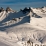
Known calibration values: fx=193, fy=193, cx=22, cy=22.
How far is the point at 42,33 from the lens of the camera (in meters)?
64.9

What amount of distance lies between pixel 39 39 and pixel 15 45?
1897 cm

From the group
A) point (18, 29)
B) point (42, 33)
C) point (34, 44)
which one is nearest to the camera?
point (34, 44)

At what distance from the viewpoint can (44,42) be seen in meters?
56.4

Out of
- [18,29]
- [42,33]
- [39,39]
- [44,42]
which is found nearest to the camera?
[44,42]

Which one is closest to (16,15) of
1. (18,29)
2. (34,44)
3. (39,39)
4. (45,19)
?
(45,19)

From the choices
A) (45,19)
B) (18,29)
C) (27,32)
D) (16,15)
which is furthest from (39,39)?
(16,15)

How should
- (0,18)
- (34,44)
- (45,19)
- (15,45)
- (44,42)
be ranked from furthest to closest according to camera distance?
(0,18)
(45,19)
(44,42)
(34,44)
(15,45)

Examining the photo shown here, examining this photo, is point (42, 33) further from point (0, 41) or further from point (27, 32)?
point (0, 41)

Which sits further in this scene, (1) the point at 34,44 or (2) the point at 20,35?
(2) the point at 20,35

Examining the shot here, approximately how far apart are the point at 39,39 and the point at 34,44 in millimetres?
9967

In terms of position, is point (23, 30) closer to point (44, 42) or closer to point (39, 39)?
point (39, 39)

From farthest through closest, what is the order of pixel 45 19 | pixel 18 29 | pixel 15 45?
pixel 45 19 < pixel 18 29 < pixel 15 45

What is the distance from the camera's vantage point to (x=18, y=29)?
69.2 meters

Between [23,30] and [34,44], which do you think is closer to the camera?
[34,44]
